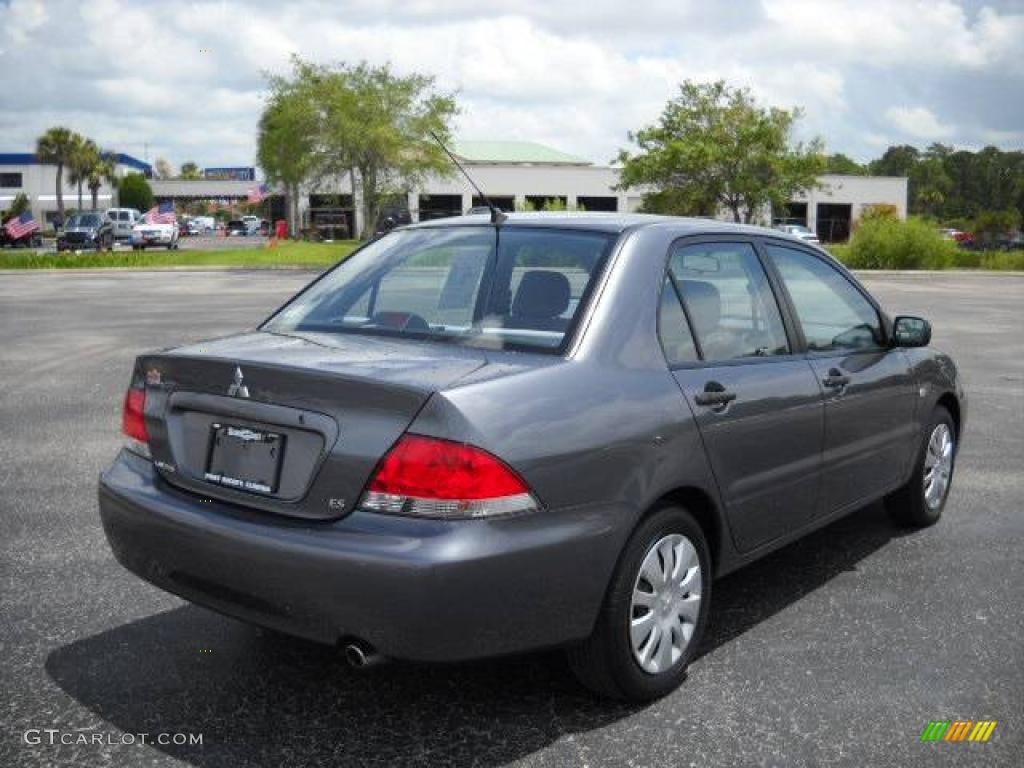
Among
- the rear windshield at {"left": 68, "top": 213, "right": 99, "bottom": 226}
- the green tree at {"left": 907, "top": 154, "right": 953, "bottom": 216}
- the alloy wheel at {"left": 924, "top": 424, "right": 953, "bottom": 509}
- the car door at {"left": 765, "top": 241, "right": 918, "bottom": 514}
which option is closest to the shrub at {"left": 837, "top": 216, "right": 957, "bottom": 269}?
the rear windshield at {"left": 68, "top": 213, "right": 99, "bottom": 226}

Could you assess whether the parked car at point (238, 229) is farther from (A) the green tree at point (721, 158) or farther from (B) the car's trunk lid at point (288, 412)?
(B) the car's trunk lid at point (288, 412)

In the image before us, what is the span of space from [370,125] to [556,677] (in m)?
42.5

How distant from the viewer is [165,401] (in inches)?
147

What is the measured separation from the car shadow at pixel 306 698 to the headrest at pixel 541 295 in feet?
4.14

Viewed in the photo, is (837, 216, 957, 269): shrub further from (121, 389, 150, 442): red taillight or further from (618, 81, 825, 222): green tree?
(121, 389, 150, 442): red taillight

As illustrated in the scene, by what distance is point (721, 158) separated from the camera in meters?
46.6

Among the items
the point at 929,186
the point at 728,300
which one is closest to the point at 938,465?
the point at 728,300

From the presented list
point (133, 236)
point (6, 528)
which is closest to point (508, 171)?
point (133, 236)

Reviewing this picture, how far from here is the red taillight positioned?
152 inches

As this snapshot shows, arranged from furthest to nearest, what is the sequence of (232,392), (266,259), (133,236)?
1. (133,236)
2. (266,259)
3. (232,392)

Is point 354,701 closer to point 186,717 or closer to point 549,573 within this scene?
point 186,717

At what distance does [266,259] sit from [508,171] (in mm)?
39113

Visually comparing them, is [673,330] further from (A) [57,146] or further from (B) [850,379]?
(A) [57,146]

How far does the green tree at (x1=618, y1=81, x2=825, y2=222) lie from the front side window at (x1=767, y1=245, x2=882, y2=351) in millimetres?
42308
